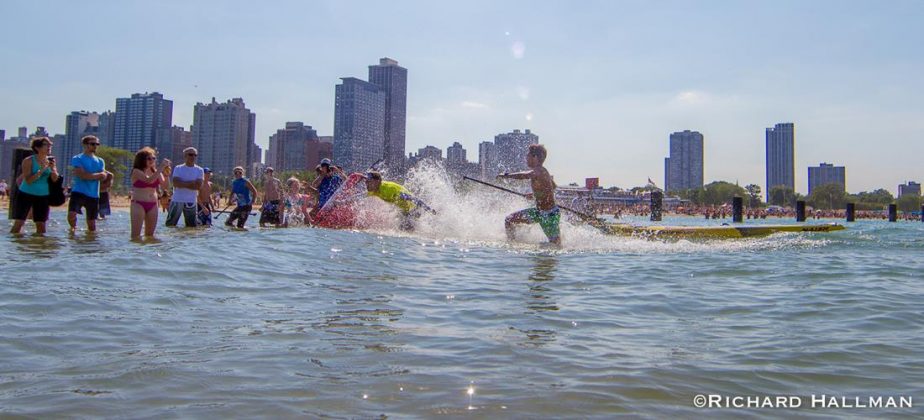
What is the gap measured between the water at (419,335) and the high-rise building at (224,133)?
88084mm

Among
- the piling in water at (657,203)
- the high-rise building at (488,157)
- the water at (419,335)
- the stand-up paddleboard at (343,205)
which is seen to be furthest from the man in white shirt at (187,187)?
the piling in water at (657,203)

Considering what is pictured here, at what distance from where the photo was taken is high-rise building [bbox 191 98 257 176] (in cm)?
9038

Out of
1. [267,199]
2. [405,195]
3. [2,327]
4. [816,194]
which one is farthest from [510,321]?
[816,194]

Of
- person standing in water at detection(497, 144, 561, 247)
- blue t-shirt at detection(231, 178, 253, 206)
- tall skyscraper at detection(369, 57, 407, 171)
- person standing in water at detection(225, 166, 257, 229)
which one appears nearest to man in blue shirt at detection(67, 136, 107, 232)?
person standing in water at detection(225, 166, 257, 229)

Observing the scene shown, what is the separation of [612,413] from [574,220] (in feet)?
32.5

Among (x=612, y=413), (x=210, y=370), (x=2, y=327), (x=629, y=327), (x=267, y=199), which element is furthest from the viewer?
(x=267, y=199)

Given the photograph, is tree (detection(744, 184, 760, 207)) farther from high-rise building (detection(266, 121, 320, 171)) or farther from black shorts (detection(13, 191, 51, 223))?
black shorts (detection(13, 191, 51, 223))

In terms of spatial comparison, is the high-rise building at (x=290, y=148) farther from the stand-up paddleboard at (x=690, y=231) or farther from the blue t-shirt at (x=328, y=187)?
the stand-up paddleboard at (x=690, y=231)

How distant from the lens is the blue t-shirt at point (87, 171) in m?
8.27

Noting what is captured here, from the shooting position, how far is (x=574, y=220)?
1220 centimetres

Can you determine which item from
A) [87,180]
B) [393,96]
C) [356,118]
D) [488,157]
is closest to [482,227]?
[87,180]

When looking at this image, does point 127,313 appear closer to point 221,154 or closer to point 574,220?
point 574,220

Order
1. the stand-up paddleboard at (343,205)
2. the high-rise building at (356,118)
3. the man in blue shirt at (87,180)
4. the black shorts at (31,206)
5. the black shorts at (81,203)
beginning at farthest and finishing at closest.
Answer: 1. the high-rise building at (356,118)
2. the stand-up paddleboard at (343,205)
3. the black shorts at (81,203)
4. the man in blue shirt at (87,180)
5. the black shorts at (31,206)

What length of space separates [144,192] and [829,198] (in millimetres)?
124940
